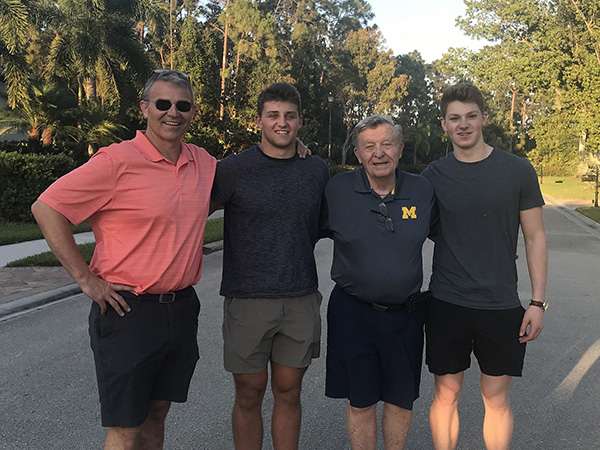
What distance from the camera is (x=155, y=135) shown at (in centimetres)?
266

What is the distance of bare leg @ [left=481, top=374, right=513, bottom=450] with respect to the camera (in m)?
2.85

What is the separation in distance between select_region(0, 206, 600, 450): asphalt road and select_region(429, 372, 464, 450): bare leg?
360 millimetres

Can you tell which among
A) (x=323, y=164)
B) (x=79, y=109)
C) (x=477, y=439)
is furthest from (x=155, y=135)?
(x=79, y=109)

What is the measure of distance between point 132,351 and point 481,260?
5.63ft

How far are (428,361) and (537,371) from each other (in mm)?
2160

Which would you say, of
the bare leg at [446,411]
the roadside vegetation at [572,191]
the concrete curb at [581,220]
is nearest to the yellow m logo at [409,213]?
the bare leg at [446,411]

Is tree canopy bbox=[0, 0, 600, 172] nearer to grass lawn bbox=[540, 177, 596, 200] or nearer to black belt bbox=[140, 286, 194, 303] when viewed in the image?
grass lawn bbox=[540, 177, 596, 200]

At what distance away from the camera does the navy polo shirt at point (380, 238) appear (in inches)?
108

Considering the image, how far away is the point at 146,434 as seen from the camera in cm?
278

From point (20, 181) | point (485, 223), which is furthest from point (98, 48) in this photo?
point (485, 223)

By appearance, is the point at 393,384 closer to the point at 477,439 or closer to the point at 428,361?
the point at 428,361

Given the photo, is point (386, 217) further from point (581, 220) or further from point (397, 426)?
point (581, 220)

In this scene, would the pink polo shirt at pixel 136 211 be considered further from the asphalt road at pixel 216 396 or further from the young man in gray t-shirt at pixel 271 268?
the asphalt road at pixel 216 396

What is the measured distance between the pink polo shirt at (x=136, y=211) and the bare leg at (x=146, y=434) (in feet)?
2.11
